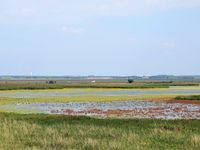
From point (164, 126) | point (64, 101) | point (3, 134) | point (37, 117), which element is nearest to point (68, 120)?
Answer: point (37, 117)

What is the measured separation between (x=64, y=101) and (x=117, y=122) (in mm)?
25313

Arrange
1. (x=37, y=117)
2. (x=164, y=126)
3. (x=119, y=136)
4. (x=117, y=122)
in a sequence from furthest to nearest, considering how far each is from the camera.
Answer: (x=37, y=117)
(x=117, y=122)
(x=164, y=126)
(x=119, y=136)

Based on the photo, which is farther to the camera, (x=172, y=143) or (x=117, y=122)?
(x=117, y=122)

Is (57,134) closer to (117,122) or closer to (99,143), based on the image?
(99,143)

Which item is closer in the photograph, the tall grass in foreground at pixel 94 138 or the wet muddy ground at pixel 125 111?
the tall grass in foreground at pixel 94 138

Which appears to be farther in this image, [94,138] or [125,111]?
[125,111]

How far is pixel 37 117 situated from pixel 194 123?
416 inches

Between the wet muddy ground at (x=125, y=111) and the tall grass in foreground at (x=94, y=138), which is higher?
the tall grass in foreground at (x=94, y=138)

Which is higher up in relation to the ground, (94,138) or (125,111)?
(94,138)

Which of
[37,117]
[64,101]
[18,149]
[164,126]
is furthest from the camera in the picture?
[64,101]

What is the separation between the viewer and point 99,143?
1642 centimetres

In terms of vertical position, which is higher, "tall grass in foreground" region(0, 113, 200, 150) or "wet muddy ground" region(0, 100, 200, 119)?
"tall grass in foreground" region(0, 113, 200, 150)

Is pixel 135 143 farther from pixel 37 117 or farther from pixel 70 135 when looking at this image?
pixel 37 117

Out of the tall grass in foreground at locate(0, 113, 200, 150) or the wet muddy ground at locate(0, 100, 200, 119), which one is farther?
the wet muddy ground at locate(0, 100, 200, 119)
